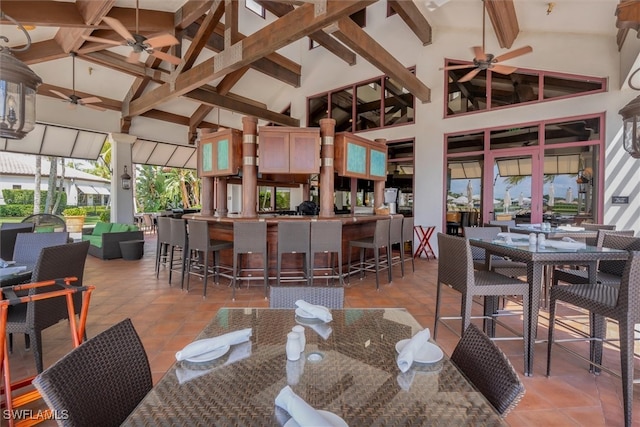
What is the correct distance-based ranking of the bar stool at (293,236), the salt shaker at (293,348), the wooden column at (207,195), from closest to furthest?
the salt shaker at (293,348) < the bar stool at (293,236) < the wooden column at (207,195)

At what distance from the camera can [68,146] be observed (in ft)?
27.7

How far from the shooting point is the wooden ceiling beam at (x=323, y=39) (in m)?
7.12

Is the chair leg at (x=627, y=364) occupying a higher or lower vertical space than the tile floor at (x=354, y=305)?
higher

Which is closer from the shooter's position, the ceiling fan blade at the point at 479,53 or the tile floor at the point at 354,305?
the tile floor at the point at 354,305

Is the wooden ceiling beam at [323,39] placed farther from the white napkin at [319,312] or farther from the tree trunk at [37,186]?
the tree trunk at [37,186]

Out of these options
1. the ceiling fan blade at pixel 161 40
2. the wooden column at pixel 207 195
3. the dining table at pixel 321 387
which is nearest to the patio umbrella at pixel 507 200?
the wooden column at pixel 207 195

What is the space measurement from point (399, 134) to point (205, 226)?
5.24m

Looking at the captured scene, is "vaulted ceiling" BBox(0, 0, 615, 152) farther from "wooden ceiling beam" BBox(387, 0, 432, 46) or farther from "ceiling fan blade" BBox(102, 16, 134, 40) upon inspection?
"ceiling fan blade" BBox(102, 16, 134, 40)

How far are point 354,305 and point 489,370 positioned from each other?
2.84 meters

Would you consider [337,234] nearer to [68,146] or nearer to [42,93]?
[42,93]

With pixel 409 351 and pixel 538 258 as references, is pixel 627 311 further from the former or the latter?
pixel 409 351

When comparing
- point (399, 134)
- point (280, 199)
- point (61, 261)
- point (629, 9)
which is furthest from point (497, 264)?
point (280, 199)

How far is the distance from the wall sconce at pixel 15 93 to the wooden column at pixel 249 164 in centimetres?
299

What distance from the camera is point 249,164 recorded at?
486 centimetres
